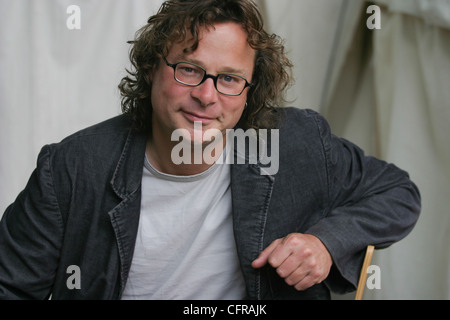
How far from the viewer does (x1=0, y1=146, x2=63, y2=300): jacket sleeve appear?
138cm

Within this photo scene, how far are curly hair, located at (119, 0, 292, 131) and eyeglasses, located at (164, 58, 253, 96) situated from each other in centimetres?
5

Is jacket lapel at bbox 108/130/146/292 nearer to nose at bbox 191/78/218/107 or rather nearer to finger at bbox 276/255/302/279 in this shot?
nose at bbox 191/78/218/107

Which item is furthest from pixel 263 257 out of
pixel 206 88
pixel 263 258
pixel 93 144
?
pixel 93 144

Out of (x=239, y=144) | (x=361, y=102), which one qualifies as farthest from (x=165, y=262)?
(x=361, y=102)

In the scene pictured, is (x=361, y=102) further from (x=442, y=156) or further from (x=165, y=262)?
(x=165, y=262)

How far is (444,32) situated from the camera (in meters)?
1.94

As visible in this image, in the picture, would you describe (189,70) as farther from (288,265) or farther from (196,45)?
(288,265)

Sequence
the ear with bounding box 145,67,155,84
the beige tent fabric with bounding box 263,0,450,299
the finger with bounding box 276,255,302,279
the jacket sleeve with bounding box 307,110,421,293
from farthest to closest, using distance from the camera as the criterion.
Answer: the beige tent fabric with bounding box 263,0,450,299 → the ear with bounding box 145,67,155,84 → the jacket sleeve with bounding box 307,110,421,293 → the finger with bounding box 276,255,302,279

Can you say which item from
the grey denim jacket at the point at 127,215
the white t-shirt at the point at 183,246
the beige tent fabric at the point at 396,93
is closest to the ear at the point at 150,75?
the grey denim jacket at the point at 127,215

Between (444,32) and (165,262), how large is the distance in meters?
1.18

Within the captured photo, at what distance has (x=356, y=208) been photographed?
1487 millimetres

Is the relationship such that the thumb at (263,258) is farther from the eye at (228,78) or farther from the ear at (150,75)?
the ear at (150,75)

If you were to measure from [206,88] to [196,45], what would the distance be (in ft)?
0.33

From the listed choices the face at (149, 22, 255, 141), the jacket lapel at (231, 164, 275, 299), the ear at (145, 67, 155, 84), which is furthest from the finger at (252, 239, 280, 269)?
the ear at (145, 67, 155, 84)
